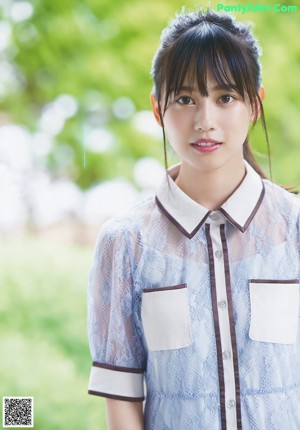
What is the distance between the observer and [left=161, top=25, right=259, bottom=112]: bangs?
3.53ft

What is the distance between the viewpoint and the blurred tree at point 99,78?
2740mm

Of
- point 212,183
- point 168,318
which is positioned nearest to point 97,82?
point 212,183

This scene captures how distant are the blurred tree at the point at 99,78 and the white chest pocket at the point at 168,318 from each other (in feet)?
5.45

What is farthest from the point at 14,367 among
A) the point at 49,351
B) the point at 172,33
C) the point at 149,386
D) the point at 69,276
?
the point at 172,33

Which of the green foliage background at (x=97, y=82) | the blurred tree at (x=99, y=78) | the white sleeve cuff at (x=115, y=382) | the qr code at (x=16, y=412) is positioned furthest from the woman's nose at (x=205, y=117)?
the blurred tree at (x=99, y=78)

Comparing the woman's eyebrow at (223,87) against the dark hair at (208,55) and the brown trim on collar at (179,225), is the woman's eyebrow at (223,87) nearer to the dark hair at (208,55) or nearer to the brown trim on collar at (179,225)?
the dark hair at (208,55)

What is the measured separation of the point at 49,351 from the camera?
244 centimetres

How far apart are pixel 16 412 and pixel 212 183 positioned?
3.13 feet

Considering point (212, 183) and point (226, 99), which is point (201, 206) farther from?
point (226, 99)

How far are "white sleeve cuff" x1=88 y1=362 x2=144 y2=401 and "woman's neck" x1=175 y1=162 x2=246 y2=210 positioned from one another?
0.99 feet

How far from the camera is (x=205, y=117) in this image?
1082mm

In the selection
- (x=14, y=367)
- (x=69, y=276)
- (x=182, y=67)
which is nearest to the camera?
(x=182, y=67)

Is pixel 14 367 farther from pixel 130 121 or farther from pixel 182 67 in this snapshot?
pixel 182 67

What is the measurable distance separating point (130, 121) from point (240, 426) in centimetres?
183
